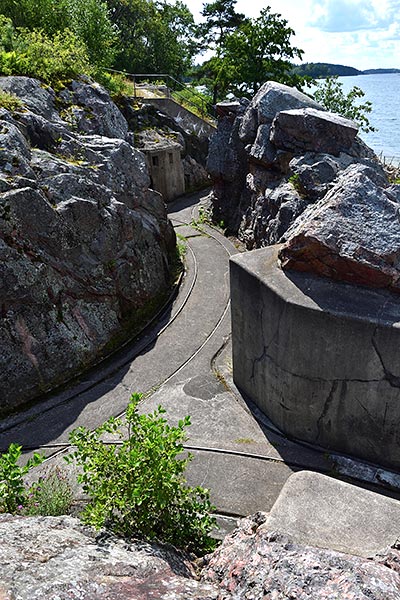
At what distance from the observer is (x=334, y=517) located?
5.60 meters

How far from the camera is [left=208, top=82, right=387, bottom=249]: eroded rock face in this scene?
13.2 m

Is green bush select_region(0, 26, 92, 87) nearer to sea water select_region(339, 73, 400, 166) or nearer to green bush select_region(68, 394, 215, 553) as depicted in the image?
green bush select_region(68, 394, 215, 553)

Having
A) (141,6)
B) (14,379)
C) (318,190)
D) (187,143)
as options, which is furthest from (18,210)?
(141,6)

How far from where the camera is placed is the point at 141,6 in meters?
40.7

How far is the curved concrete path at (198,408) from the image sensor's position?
850 centimetres

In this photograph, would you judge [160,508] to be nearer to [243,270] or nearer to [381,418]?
[381,418]

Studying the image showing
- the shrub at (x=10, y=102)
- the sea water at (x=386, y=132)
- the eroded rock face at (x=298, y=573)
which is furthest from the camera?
the sea water at (x=386, y=132)

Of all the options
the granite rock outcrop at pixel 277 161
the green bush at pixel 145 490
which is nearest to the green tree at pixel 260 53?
the granite rock outcrop at pixel 277 161

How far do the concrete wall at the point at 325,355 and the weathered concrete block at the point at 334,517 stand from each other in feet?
8.12

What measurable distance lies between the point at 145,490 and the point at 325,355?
14.6ft

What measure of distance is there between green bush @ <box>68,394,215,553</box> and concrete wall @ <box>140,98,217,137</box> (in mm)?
23926

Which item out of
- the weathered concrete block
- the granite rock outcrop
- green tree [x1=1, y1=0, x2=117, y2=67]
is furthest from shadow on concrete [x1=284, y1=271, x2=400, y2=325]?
green tree [x1=1, y1=0, x2=117, y2=67]

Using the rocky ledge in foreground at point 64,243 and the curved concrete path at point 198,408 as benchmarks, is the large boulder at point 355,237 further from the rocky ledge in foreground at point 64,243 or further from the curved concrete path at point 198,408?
the rocky ledge in foreground at point 64,243

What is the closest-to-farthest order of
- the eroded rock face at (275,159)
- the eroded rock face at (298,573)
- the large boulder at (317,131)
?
the eroded rock face at (298,573), the eroded rock face at (275,159), the large boulder at (317,131)
